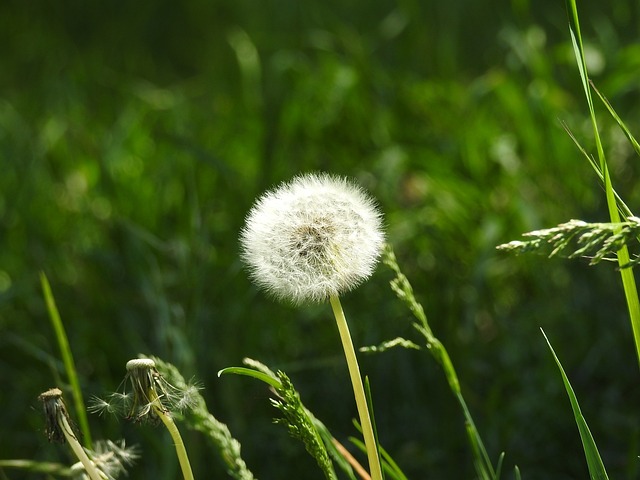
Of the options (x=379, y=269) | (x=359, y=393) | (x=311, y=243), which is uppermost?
(x=379, y=269)

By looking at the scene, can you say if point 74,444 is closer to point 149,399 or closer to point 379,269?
point 149,399

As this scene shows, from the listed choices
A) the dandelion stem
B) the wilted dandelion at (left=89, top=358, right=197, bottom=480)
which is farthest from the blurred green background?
the dandelion stem

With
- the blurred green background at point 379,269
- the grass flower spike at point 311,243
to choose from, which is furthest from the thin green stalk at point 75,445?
the blurred green background at point 379,269

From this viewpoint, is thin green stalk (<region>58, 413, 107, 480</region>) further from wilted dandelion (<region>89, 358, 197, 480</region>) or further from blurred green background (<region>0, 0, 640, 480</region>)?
blurred green background (<region>0, 0, 640, 480</region>)

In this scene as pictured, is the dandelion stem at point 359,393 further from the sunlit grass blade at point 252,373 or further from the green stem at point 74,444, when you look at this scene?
the green stem at point 74,444

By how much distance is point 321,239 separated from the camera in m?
1.22

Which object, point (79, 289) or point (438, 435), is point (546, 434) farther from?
point (79, 289)

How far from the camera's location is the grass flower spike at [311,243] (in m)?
1.18

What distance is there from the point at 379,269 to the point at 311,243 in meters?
1.74

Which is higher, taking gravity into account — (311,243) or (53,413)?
(311,243)

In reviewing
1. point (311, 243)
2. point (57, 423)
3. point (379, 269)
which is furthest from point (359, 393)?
point (379, 269)

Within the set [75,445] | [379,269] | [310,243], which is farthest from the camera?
[379,269]

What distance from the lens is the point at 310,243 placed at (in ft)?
3.96

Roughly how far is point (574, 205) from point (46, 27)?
168 inches
